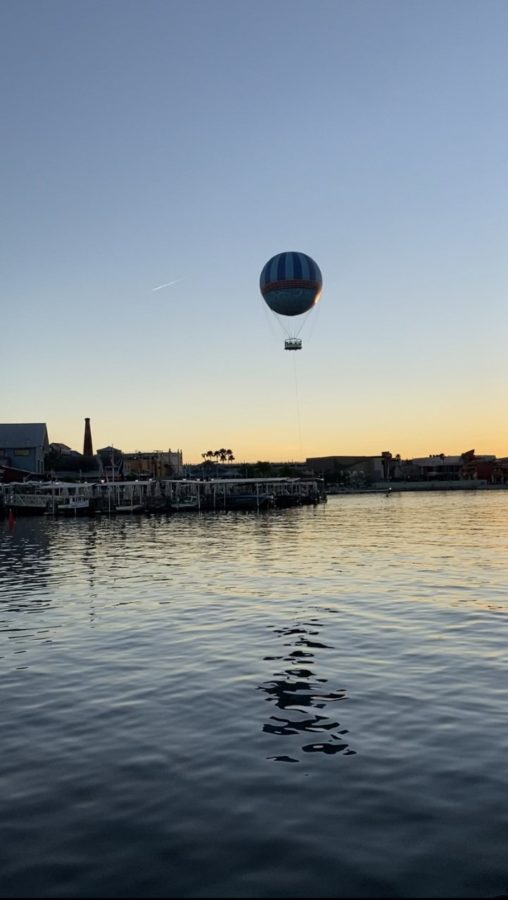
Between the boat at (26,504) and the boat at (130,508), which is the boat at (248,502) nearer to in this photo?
the boat at (130,508)

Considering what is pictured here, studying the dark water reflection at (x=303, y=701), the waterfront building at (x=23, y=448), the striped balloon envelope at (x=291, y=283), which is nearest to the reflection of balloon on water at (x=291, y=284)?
the striped balloon envelope at (x=291, y=283)

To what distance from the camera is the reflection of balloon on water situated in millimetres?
77188

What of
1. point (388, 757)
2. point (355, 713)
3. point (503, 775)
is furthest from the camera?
point (355, 713)

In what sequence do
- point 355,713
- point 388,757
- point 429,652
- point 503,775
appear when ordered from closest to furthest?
1. point 503,775
2. point 388,757
3. point 355,713
4. point 429,652

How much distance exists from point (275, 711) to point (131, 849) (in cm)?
578

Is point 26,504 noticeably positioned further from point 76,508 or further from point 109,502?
point 109,502

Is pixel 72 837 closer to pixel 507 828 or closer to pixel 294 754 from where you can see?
pixel 294 754

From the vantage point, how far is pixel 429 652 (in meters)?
18.6

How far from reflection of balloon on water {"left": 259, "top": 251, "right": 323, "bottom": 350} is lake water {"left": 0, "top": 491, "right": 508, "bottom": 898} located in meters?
52.2

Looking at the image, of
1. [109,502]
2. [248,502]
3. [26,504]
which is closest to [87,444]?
[248,502]

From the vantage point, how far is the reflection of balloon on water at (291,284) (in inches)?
3039

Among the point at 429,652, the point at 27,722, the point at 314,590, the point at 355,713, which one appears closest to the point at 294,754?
the point at 355,713

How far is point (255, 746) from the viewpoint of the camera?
1198 cm

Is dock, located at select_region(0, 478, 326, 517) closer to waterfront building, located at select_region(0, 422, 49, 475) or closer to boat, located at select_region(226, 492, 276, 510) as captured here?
boat, located at select_region(226, 492, 276, 510)
